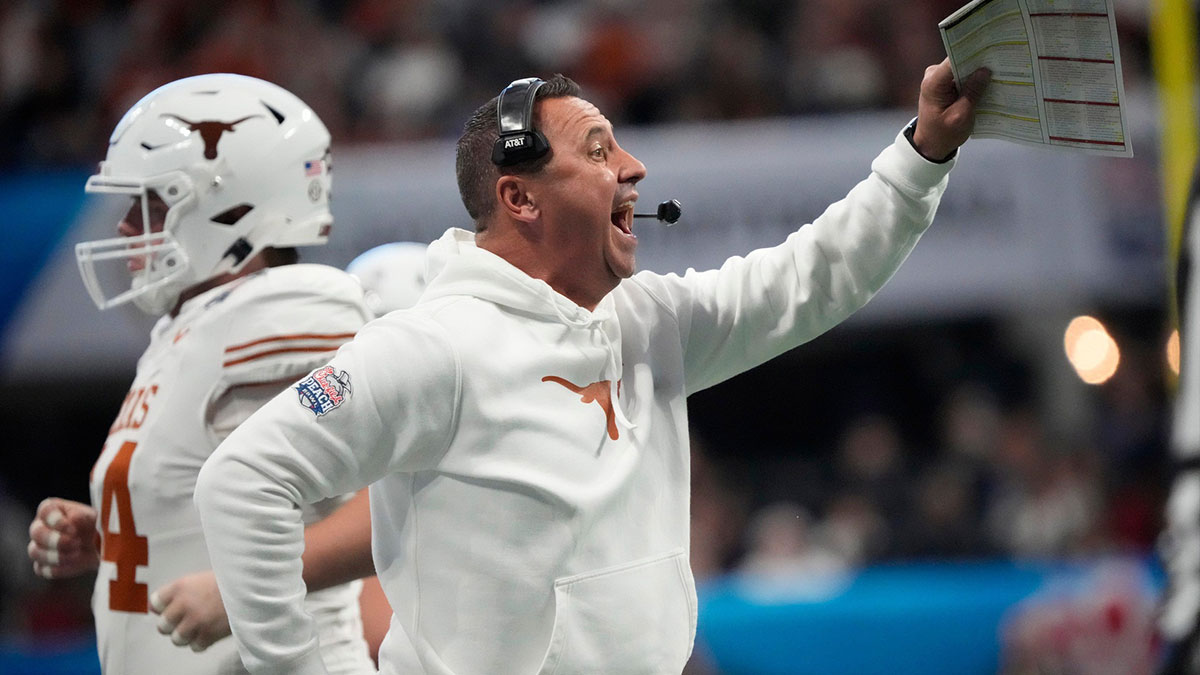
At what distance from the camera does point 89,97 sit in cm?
937

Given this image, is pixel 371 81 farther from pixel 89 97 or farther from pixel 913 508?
pixel 913 508

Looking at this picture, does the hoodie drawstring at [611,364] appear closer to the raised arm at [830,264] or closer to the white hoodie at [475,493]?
the white hoodie at [475,493]

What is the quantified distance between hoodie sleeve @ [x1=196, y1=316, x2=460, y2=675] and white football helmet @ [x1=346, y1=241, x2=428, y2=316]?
4.41ft

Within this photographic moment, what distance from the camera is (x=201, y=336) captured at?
2885mm

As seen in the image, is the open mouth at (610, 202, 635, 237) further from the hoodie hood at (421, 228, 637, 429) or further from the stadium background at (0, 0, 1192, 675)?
the stadium background at (0, 0, 1192, 675)

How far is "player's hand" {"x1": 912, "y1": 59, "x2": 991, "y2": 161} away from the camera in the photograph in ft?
8.22

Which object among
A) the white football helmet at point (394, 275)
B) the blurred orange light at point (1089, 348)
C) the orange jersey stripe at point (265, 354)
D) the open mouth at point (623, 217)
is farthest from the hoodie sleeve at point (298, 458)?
the blurred orange light at point (1089, 348)

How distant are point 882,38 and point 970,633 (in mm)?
4065

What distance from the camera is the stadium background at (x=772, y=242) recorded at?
286 inches

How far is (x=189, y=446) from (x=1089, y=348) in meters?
7.35

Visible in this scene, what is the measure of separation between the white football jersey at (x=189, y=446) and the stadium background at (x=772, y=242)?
379 centimetres

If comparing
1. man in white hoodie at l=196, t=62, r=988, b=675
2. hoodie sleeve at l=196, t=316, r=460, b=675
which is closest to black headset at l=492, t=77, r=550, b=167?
man in white hoodie at l=196, t=62, r=988, b=675

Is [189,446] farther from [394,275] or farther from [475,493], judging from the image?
[394,275]

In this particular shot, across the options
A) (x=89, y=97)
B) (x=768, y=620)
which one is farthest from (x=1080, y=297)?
(x=89, y=97)
